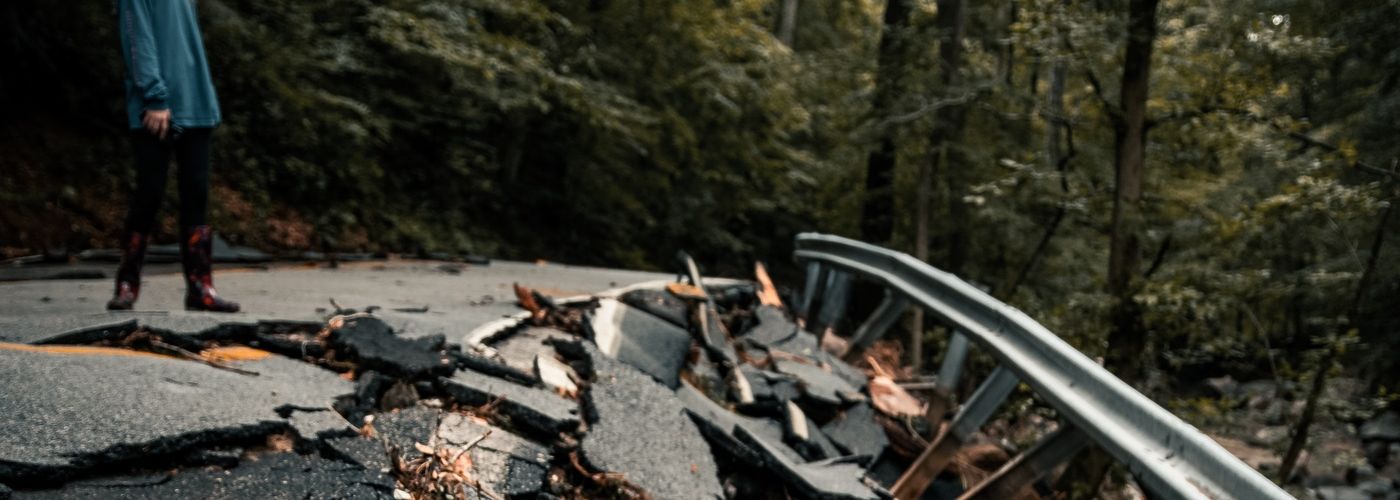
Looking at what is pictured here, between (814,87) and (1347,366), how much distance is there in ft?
32.5

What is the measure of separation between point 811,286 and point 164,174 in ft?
15.4

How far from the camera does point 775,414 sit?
4.48 meters

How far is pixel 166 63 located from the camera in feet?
14.9

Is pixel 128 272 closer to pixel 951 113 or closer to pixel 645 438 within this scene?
pixel 645 438

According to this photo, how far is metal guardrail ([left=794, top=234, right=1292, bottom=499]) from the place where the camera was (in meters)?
2.33

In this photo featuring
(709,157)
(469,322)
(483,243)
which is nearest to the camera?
(469,322)

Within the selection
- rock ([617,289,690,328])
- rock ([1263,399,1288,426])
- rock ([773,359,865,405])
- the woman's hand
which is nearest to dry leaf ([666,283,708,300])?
rock ([617,289,690,328])

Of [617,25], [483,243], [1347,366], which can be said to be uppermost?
[617,25]

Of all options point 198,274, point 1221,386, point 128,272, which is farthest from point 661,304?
point 1221,386

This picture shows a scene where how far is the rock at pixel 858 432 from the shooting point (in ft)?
14.4

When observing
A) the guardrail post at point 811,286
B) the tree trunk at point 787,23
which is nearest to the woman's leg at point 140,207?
the guardrail post at point 811,286

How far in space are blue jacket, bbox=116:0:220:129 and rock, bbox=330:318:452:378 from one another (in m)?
1.56

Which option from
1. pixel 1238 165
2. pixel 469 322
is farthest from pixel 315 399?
pixel 1238 165

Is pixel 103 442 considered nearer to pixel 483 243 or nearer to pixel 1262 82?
pixel 1262 82
